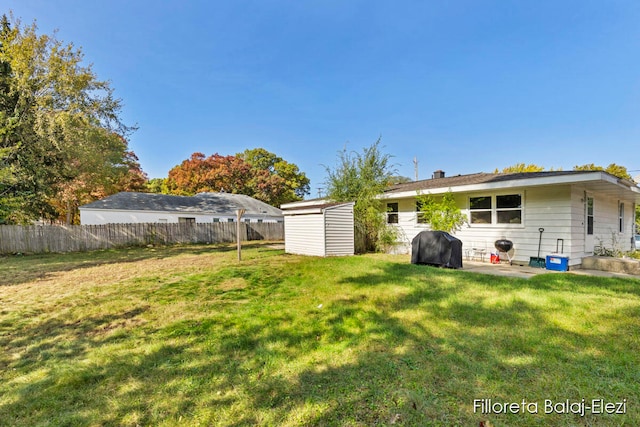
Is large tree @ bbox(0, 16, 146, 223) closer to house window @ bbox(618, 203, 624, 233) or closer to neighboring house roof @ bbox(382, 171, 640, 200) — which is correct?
neighboring house roof @ bbox(382, 171, 640, 200)

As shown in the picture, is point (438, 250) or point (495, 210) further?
point (495, 210)

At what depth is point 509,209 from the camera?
866 centimetres

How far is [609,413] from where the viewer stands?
1.92 meters

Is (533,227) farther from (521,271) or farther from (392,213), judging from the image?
(392,213)

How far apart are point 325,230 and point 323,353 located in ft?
24.9

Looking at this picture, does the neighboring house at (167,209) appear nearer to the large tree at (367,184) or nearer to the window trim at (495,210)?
the large tree at (367,184)

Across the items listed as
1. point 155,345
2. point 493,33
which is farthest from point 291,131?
point 155,345

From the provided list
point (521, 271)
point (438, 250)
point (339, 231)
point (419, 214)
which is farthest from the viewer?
point (419, 214)

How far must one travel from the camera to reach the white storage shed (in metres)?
10.5

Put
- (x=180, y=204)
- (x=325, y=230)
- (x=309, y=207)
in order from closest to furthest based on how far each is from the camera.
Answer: (x=325, y=230) < (x=309, y=207) < (x=180, y=204)

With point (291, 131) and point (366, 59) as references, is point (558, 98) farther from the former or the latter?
point (291, 131)

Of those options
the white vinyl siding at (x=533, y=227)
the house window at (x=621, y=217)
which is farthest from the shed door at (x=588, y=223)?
the house window at (x=621, y=217)

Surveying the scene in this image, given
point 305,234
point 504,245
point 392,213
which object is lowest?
point 504,245

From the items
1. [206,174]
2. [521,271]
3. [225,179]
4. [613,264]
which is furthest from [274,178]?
[613,264]
